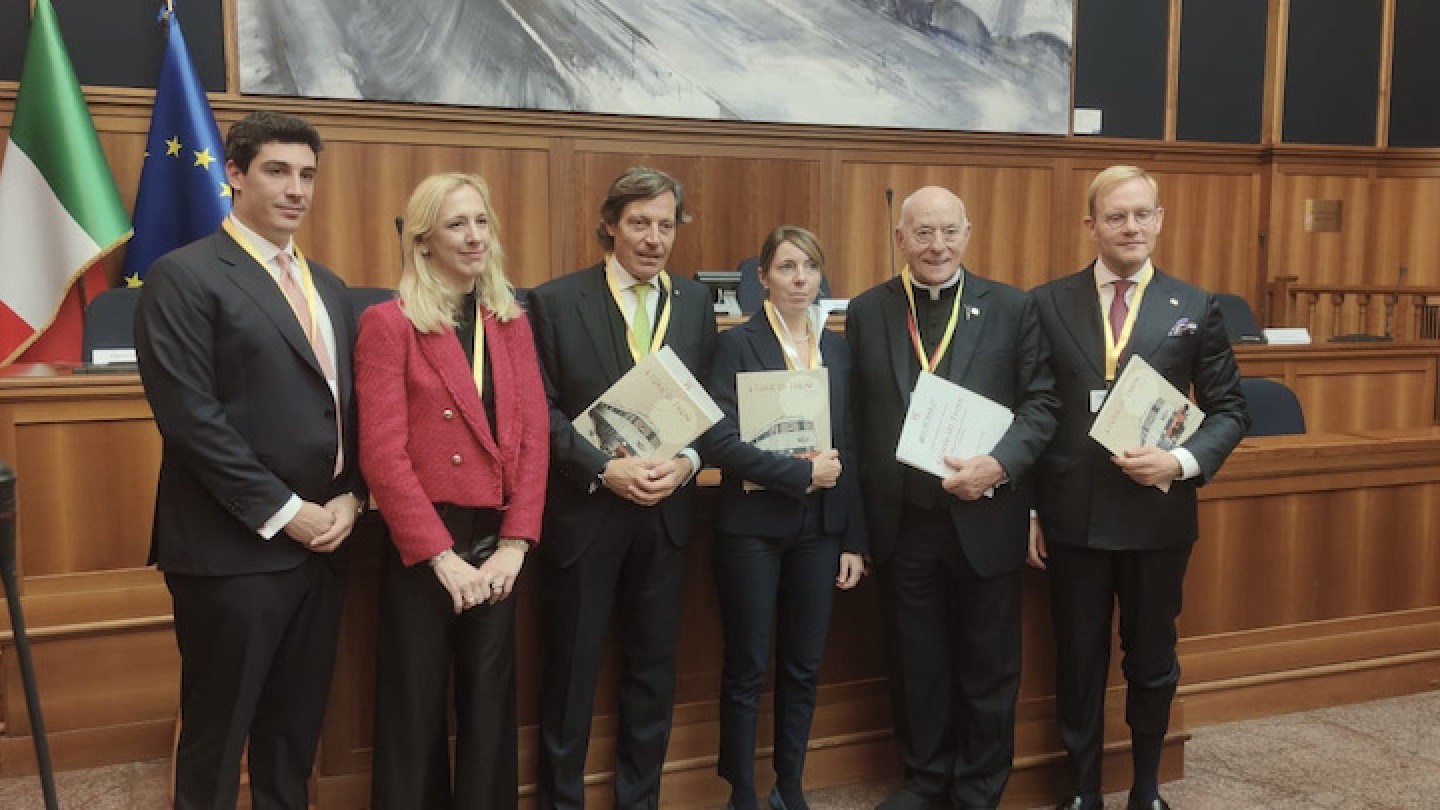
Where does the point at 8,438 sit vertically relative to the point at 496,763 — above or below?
above

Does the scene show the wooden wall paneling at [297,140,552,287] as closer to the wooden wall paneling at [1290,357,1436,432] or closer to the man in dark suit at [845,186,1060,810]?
the man in dark suit at [845,186,1060,810]

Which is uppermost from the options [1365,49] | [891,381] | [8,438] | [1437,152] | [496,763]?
[1365,49]

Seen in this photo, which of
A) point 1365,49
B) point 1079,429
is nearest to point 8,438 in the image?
point 1079,429

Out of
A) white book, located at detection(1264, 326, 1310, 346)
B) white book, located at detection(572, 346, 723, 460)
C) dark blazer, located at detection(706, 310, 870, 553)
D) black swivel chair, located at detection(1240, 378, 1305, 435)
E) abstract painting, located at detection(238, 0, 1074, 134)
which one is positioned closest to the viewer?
white book, located at detection(572, 346, 723, 460)

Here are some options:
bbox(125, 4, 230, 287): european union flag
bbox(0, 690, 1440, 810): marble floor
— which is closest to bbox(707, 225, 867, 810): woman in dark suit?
bbox(0, 690, 1440, 810): marble floor

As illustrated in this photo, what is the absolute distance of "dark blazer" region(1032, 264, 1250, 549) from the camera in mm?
2557

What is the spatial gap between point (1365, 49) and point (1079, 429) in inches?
262

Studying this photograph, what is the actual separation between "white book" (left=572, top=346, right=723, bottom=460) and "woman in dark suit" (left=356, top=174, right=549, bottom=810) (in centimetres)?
15

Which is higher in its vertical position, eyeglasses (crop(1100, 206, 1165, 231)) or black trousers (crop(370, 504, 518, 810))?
eyeglasses (crop(1100, 206, 1165, 231))

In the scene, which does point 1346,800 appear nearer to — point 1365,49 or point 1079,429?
point 1079,429

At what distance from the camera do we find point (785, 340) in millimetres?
2541

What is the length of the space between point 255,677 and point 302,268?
73 centimetres

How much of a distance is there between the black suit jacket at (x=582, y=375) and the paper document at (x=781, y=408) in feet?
0.45

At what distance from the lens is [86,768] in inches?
119
